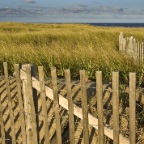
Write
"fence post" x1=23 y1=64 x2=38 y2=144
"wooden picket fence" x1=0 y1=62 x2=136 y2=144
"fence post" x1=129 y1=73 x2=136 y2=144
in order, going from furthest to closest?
"fence post" x1=23 y1=64 x2=38 y2=144 → "wooden picket fence" x1=0 y1=62 x2=136 y2=144 → "fence post" x1=129 y1=73 x2=136 y2=144

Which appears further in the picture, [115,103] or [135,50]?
[135,50]

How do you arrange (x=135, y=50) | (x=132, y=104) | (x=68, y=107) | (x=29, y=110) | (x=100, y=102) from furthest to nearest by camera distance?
(x=135, y=50)
(x=29, y=110)
(x=68, y=107)
(x=100, y=102)
(x=132, y=104)

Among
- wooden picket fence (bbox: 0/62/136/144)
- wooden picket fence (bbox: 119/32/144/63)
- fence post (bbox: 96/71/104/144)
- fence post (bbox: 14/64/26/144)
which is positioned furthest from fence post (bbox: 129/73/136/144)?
wooden picket fence (bbox: 119/32/144/63)

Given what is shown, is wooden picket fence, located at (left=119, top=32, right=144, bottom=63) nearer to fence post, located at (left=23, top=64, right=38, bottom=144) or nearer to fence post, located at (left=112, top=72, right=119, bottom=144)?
fence post, located at (left=23, top=64, right=38, bottom=144)

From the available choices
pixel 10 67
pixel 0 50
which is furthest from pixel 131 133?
pixel 0 50

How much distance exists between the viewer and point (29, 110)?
12.1ft

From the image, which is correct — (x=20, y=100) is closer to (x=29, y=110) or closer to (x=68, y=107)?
(x=29, y=110)

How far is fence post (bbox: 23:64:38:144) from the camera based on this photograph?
11.7 feet

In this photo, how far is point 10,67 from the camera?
852cm

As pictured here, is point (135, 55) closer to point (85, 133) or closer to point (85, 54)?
point (85, 54)

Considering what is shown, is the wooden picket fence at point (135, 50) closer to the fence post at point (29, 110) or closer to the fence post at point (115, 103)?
the fence post at point (29, 110)

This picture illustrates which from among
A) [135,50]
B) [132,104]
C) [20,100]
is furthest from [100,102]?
[135,50]

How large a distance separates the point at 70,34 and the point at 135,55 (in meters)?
9.53

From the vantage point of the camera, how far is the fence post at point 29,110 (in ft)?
11.7
